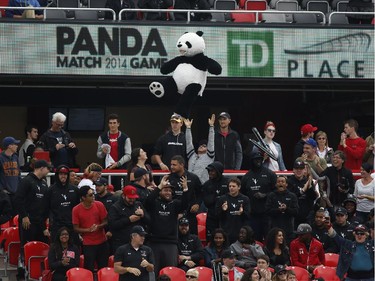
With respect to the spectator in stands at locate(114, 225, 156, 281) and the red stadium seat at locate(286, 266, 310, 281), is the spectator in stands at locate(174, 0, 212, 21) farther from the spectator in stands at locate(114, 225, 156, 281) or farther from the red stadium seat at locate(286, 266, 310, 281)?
the spectator in stands at locate(114, 225, 156, 281)

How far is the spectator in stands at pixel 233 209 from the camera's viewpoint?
58.3 feet

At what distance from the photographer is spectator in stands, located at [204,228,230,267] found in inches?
683

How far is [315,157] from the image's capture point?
19469 millimetres

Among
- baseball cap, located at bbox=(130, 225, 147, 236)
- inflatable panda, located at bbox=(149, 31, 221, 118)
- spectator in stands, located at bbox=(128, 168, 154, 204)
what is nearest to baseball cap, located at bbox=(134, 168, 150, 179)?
spectator in stands, located at bbox=(128, 168, 154, 204)

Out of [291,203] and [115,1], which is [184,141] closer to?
[291,203]

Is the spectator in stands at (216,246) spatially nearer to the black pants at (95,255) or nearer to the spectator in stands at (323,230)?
the black pants at (95,255)

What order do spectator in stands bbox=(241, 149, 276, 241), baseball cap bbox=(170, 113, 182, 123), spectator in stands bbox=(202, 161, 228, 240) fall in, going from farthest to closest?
1. spectator in stands bbox=(241, 149, 276, 241)
2. spectator in stands bbox=(202, 161, 228, 240)
3. baseball cap bbox=(170, 113, 182, 123)

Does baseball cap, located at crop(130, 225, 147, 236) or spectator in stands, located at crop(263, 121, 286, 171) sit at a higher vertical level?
spectator in stands, located at crop(263, 121, 286, 171)

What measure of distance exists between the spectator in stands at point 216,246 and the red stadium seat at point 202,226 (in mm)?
1068

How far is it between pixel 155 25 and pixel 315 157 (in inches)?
158

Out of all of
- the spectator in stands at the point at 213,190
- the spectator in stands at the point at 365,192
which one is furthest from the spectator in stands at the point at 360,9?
the spectator in stands at the point at 213,190

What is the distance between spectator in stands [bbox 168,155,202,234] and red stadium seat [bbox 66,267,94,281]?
1703mm

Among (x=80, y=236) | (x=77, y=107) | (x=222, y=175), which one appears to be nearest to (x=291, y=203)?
(x=222, y=175)

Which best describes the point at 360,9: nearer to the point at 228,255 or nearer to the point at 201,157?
the point at 201,157
